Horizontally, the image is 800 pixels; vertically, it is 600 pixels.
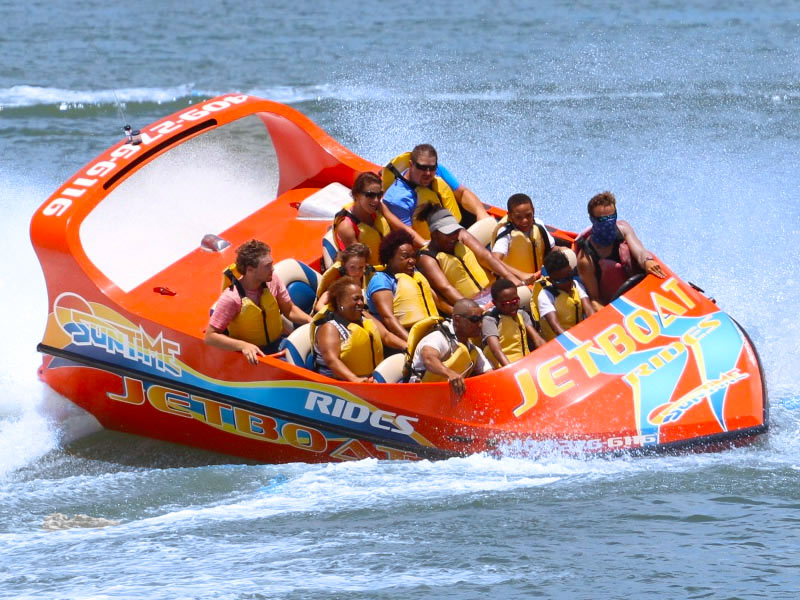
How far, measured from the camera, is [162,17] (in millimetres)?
21812

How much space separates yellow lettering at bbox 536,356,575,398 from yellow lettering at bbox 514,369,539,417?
0.05 m

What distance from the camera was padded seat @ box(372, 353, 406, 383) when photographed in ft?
22.8

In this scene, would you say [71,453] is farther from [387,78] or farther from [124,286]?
[387,78]

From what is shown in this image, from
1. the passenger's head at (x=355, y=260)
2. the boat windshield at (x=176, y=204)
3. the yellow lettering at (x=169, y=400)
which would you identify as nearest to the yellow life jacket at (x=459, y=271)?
the passenger's head at (x=355, y=260)

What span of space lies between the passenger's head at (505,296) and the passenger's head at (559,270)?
1.47 ft

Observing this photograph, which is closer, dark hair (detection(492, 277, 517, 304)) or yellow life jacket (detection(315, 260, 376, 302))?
dark hair (detection(492, 277, 517, 304))

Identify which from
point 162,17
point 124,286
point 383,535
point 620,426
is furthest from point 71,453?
point 162,17

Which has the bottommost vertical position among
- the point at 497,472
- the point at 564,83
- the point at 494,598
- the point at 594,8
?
the point at 494,598

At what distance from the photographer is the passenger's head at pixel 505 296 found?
681 cm

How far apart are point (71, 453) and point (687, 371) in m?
3.76

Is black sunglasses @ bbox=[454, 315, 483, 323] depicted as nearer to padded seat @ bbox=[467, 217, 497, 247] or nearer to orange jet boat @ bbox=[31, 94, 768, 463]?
orange jet boat @ bbox=[31, 94, 768, 463]

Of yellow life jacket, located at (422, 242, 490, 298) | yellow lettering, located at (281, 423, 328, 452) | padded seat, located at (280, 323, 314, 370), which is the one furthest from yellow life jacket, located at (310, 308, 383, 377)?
yellow life jacket, located at (422, 242, 490, 298)

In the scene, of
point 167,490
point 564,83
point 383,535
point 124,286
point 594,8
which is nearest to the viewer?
point 383,535

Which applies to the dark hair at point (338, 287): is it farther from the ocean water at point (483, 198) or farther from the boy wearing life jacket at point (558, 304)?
the boy wearing life jacket at point (558, 304)
